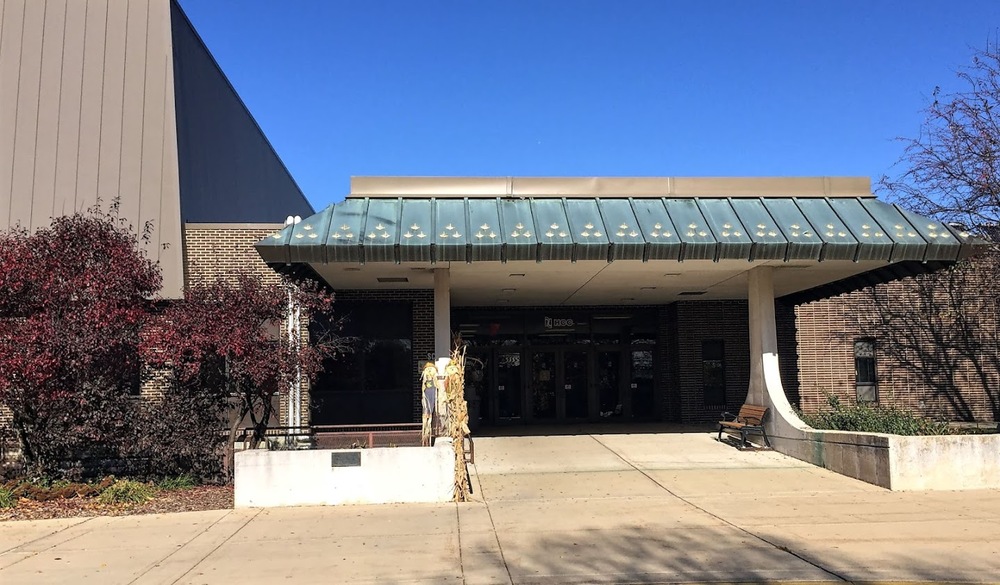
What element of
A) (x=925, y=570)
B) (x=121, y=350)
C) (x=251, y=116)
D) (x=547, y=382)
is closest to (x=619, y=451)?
(x=547, y=382)

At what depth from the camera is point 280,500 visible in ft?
31.6

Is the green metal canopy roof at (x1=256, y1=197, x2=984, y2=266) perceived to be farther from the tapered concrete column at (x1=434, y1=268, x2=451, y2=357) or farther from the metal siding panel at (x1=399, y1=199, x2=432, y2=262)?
the tapered concrete column at (x1=434, y1=268, x2=451, y2=357)

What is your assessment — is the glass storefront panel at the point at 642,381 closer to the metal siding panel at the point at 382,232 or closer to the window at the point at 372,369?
the window at the point at 372,369

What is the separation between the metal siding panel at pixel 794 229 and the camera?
1156cm

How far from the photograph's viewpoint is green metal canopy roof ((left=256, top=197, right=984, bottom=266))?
11242 millimetres

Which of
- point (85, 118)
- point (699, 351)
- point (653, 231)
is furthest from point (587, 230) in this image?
point (85, 118)

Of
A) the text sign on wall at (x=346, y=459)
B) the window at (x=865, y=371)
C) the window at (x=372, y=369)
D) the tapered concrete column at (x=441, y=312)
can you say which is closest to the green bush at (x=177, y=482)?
the text sign on wall at (x=346, y=459)

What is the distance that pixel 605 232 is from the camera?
11594mm

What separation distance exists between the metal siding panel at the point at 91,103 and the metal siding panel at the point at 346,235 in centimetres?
529

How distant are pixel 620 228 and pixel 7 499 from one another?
9488mm

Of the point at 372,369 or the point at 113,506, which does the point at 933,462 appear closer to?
the point at 372,369

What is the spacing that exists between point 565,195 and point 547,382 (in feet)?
26.7

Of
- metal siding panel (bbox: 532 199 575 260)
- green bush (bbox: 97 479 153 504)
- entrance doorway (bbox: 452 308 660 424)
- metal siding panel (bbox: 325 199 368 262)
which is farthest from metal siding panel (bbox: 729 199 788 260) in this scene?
green bush (bbox: 97 479 153 504)

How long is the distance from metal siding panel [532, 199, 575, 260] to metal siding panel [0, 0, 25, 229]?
35.8 ft
